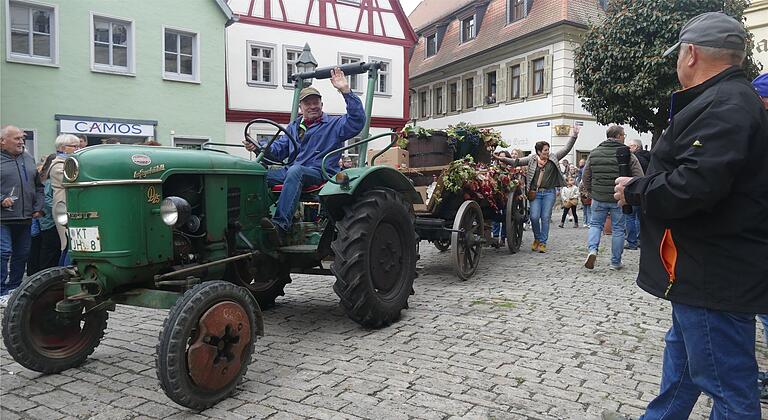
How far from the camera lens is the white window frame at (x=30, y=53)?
46.6 ft

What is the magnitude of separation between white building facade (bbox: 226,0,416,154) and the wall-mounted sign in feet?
12.0

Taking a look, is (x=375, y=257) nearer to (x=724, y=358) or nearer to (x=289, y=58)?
(x=724, y=358)

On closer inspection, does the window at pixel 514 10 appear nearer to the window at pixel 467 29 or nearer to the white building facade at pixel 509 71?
the white building facade at pixel 509 71

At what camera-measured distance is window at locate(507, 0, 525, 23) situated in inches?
969

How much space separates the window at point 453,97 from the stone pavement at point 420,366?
2348 centimetres

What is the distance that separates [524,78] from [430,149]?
59.0ft

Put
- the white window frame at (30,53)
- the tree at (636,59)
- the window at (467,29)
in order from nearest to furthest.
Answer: the tree at (636,59)
the white window frame at (30,53)
the window at (467,29)

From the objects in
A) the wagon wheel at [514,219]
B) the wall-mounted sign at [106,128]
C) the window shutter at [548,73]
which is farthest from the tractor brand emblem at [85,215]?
the window shutter at [548,73]

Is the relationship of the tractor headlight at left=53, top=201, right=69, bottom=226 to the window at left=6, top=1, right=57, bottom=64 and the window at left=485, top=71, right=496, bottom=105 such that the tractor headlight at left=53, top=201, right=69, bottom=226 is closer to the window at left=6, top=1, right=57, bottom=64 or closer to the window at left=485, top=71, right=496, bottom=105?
the window at left=6, top=1, right=57, bottom=64

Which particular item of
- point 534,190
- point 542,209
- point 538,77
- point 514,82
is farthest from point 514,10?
point 542,209

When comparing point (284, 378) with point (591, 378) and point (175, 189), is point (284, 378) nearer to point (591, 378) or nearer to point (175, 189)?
point (175, 189)

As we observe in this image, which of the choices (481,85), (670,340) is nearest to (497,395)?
(670,340)

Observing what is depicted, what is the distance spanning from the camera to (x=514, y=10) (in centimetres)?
2498

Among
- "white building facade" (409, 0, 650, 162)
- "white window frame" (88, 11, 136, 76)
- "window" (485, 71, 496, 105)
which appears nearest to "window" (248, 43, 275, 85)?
"white window frame" (88, 11, 136, 76)
